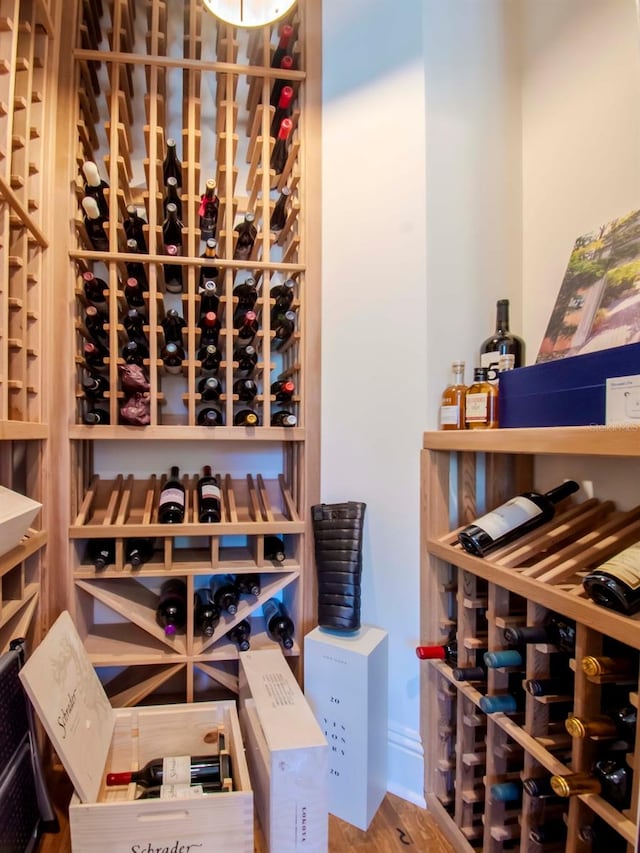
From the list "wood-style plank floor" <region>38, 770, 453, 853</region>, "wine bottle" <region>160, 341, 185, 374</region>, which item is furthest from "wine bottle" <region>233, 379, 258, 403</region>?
"wood-style plank floor" <region>38, 770, 453, 853</region>

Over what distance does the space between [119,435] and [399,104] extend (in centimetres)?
126

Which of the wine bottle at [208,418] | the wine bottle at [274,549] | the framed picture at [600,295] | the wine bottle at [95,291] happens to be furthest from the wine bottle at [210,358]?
the framed picture at [600,295]

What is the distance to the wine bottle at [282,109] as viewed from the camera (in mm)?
1312

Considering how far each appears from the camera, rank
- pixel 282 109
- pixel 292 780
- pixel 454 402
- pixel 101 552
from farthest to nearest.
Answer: pixel 282 109 → pixel 101 552 → pixel 454 402 → pixel 292 780

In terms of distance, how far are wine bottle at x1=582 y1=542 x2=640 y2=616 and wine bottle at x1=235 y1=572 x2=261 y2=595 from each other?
93 centimetres

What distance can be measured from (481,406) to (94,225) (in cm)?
123

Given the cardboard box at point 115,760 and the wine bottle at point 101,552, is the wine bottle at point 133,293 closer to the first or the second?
the wine bottle at point 101,552

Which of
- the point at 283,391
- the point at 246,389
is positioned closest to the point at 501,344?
the point at 283,391

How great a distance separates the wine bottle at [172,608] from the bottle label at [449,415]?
96cm

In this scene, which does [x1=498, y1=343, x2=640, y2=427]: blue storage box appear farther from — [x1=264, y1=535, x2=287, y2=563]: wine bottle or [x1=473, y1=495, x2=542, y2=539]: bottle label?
[x1=264, y1=535, x2=287, y2=563]: wine bottle

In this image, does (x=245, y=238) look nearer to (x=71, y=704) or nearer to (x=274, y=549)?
(x=274, y=549)

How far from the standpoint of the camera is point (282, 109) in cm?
139

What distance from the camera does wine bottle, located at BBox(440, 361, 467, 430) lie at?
117 centimetres

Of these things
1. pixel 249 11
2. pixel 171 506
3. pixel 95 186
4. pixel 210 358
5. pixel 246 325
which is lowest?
pixel 171 506
